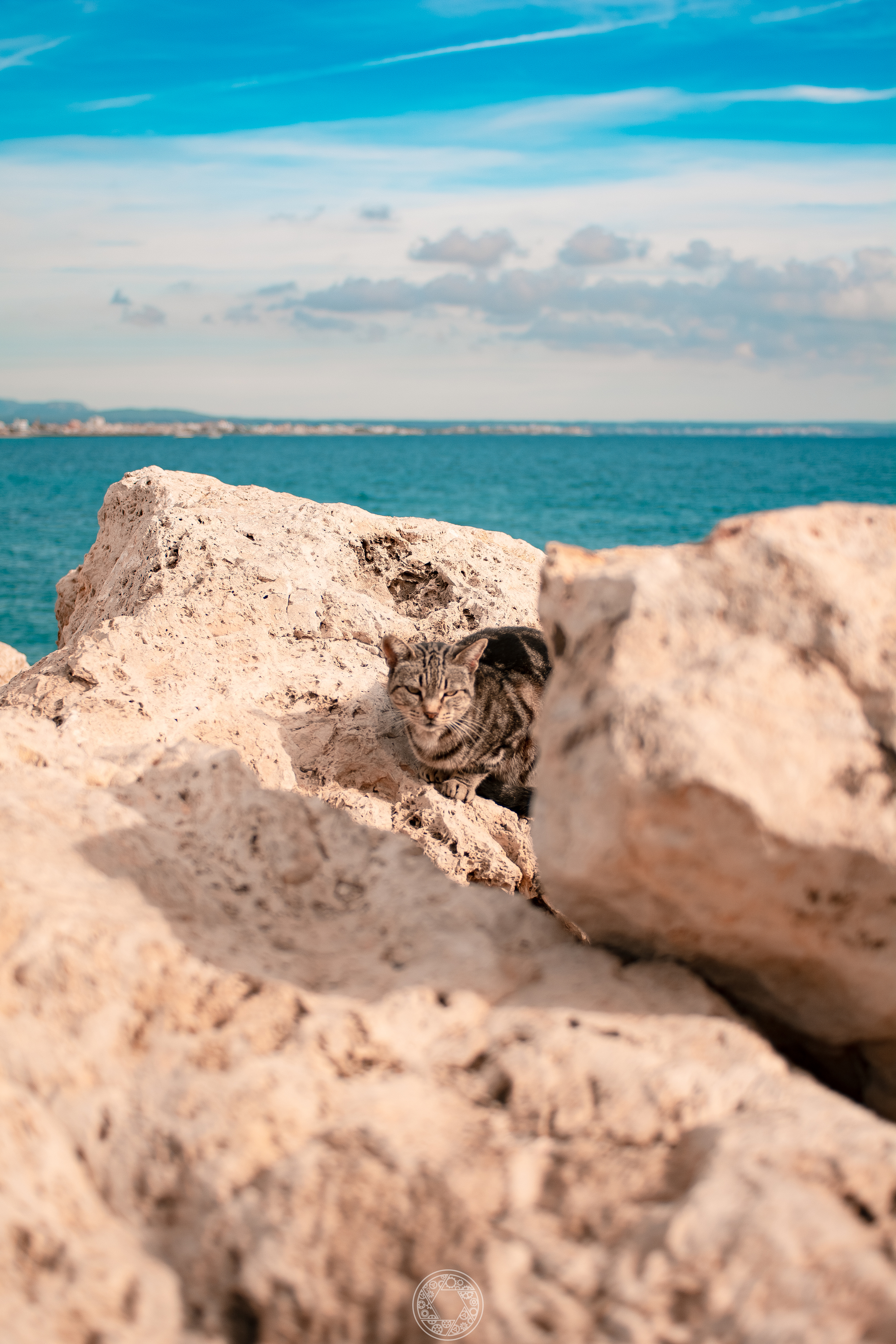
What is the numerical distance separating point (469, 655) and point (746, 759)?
9.49 ft

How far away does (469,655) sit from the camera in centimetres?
477

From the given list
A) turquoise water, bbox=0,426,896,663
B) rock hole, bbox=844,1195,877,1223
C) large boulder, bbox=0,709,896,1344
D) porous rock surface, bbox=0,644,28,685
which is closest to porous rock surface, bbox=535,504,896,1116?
large boulder, bbox=0,709,896,1344

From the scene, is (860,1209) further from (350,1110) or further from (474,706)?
(474,706)

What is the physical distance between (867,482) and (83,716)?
58.7m

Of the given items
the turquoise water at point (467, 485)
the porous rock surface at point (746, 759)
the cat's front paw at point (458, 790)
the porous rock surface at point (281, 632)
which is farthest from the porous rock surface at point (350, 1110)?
the turquoise water at point (467, 485)

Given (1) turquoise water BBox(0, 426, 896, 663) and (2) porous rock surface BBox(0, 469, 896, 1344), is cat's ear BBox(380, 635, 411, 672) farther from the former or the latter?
(1) turquoise water BBox(0, 426, 896, 663)

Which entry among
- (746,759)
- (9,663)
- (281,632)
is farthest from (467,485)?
(746,759)

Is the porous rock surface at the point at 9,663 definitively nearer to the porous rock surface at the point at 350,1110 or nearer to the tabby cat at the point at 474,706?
the tabby cat at the point at 474,706

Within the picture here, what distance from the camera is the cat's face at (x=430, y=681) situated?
15.2 feet

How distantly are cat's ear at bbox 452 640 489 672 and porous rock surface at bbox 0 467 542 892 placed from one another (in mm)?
540

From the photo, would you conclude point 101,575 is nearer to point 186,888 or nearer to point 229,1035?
point 186,888

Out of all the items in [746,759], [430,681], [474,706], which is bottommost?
A: [474,706]

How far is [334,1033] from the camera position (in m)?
2.11

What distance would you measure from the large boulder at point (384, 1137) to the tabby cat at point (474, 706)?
6.92 feet
